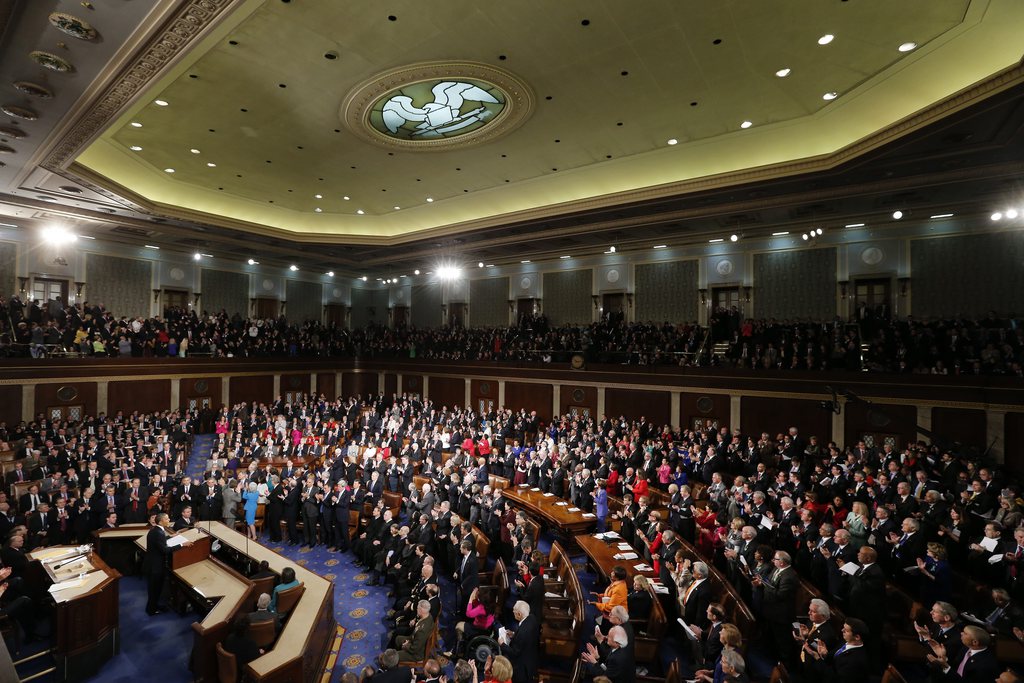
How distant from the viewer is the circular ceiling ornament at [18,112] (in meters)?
8.07

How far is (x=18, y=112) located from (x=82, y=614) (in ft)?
26.1

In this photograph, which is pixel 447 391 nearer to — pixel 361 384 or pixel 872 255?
pixel 361 384

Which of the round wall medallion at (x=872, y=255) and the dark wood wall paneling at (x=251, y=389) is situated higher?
the round wall medallion at (x=872, y=255)

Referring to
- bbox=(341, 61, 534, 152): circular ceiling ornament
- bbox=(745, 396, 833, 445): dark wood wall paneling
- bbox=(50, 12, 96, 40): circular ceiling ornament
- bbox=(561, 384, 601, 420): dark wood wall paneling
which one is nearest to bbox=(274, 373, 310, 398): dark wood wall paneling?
bbox=(561, 384, 601, 420): dark wood wall paneling

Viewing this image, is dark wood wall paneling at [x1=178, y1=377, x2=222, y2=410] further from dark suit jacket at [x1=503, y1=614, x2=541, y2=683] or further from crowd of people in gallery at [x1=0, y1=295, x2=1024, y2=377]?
dark suit jacket at [x1=503, y1=614, x2=541, y2=683]

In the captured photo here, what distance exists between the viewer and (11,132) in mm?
9164

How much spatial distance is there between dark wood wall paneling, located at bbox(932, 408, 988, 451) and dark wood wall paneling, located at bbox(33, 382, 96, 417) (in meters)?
24.7

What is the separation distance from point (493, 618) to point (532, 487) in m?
5.31

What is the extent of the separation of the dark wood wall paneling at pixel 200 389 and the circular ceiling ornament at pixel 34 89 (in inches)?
543

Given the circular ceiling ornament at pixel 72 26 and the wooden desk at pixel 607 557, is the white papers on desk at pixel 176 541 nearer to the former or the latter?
the wooden desk at pixel 607 557

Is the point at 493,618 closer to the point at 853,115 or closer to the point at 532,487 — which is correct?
the point at 532,487

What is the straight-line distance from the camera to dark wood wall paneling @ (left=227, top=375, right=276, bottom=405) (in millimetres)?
20828

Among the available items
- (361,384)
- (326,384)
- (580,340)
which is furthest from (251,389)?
(580,340)

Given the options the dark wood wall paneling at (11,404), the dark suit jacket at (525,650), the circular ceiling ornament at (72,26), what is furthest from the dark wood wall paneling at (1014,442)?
the dark wood wall paneling at (11,404)
